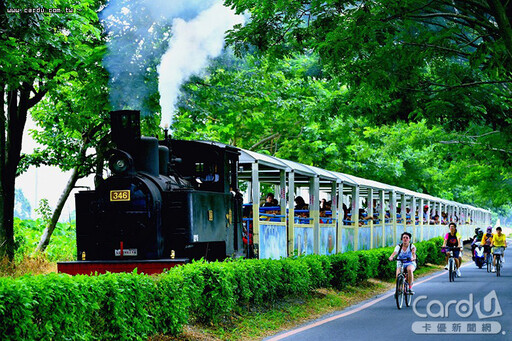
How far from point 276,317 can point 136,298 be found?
488 cm

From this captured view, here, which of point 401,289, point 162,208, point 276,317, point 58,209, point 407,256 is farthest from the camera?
point 58,209

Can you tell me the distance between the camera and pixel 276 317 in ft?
44.4

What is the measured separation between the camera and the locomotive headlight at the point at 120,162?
12891 millimetres

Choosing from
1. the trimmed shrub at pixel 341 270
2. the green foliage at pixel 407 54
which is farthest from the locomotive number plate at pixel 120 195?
the trimmed shrub at pixel 341 270

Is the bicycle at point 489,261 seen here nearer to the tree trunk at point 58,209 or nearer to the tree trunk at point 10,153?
the tree trunk at point 58,209

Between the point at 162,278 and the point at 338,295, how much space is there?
9354 millimetres

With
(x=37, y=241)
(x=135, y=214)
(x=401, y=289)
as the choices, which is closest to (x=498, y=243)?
(x=401, y=289)

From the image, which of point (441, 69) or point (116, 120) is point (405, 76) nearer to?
point (441, 69)

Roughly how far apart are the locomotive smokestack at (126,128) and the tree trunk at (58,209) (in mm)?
9027

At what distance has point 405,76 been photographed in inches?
706

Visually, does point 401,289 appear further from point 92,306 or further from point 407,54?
point 92,306

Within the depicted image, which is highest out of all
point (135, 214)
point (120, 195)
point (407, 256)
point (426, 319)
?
point (120, 195)

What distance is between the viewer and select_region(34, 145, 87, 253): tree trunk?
21.7 meters

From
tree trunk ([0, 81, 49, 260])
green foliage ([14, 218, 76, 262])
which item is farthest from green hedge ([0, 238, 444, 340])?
green foliage ([14, 218, 76, 262])
